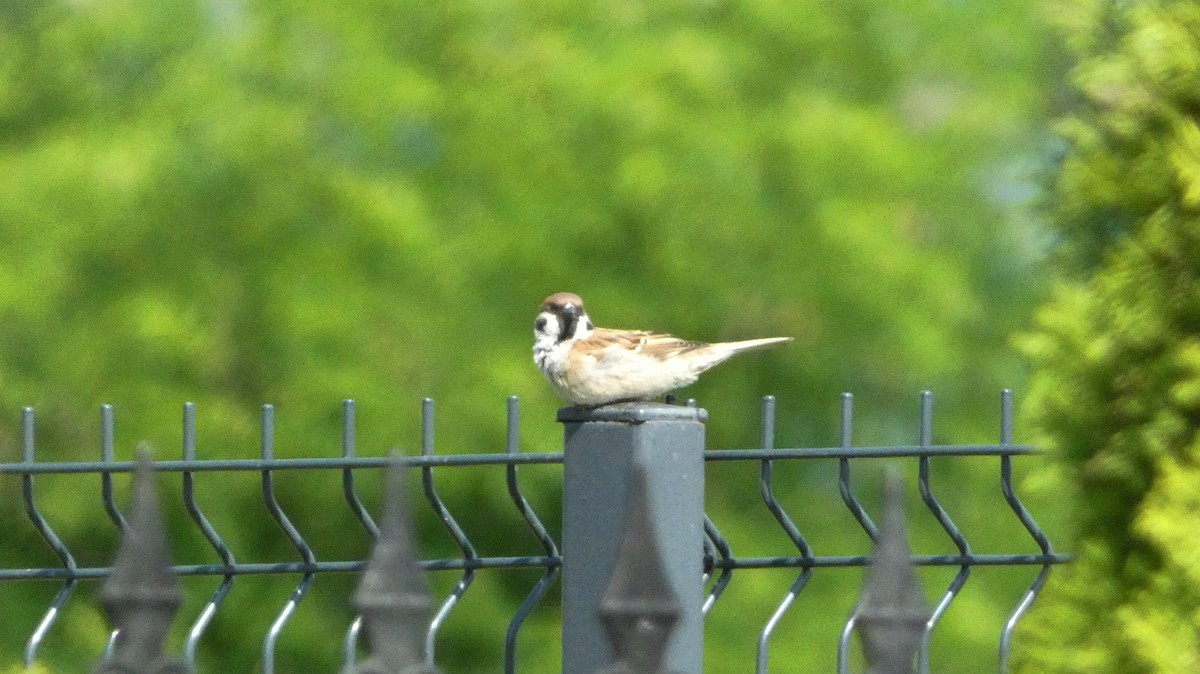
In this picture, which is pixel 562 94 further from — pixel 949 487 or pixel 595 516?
pixel 595 516

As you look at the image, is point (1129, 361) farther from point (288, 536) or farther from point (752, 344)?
point (752, 344)

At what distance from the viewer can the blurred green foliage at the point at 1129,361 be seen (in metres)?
2.94

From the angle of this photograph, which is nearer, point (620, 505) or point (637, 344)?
point (620, 505)

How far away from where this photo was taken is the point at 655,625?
2.36 metres

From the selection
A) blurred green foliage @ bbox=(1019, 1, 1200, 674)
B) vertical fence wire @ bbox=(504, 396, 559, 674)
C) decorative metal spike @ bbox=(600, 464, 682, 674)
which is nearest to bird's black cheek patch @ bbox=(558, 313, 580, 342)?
vertical fence wire @ bbox=(504, 396, 559, 674)

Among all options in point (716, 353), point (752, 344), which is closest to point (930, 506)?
point (752, 344)

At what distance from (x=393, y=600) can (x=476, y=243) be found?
58.1ft

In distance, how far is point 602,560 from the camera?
349 centimetres

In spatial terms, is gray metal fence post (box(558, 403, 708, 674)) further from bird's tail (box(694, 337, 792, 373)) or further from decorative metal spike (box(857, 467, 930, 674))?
bird's tail (box(694, 337, 792, 373))

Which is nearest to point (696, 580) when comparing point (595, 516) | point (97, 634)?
point (595, 516)

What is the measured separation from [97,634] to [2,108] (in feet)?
26.6

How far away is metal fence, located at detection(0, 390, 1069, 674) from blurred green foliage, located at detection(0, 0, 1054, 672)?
1323 centimetres

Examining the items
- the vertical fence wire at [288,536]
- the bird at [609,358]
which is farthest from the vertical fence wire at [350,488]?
the bird at [609,358]

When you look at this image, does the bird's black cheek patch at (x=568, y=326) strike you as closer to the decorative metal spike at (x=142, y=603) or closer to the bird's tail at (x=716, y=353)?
the bird's tail at (x=716, y=353)
